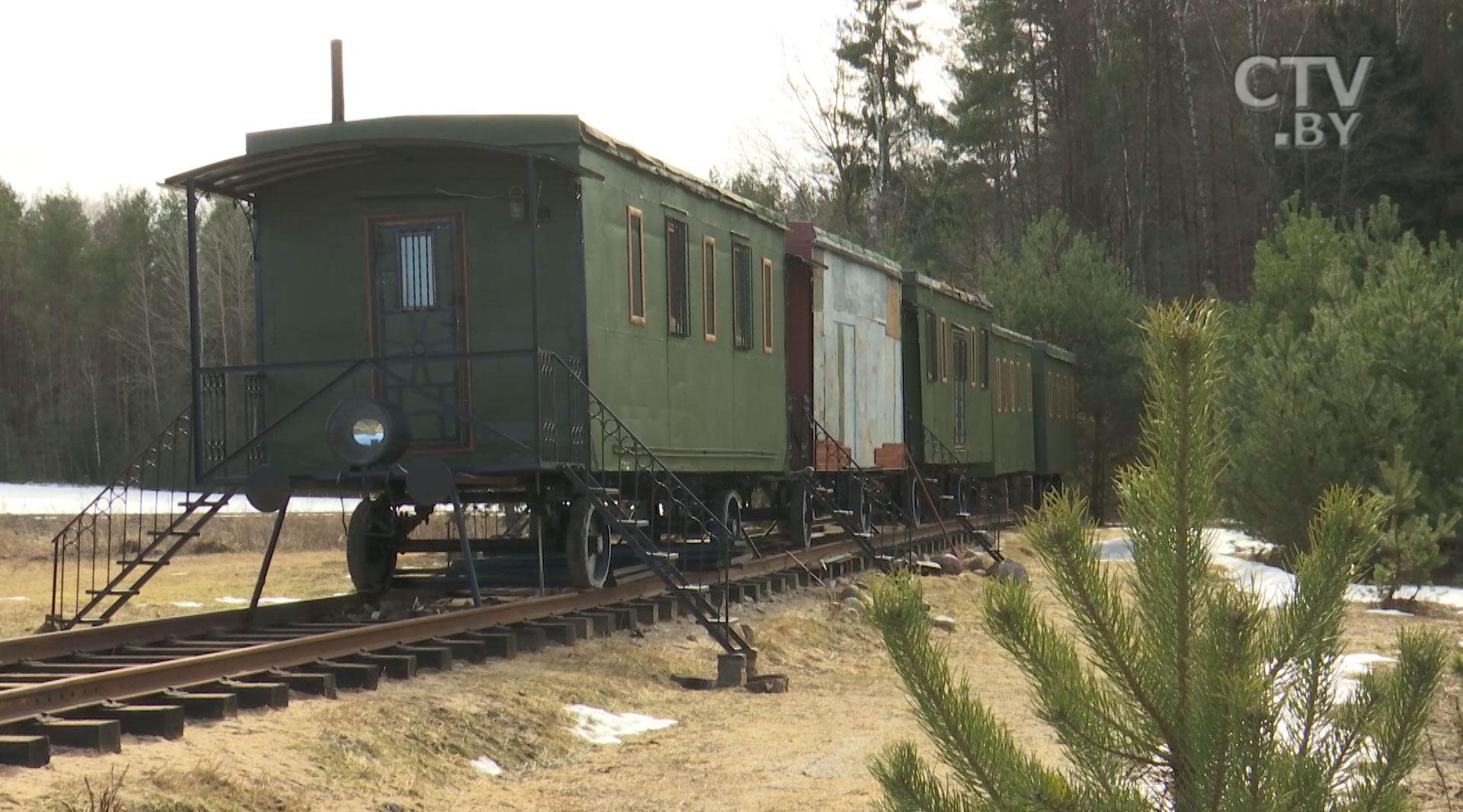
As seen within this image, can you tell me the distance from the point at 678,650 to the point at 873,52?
39.2 metres

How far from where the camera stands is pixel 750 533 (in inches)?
781

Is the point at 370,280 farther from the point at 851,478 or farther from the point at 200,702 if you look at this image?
the point at 851,478

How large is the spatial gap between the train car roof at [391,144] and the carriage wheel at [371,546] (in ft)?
8.58

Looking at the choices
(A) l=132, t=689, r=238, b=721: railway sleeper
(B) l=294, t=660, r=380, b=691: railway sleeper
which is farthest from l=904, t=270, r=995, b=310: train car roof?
(A) l=132, t=689, r=238, b=721: railway sleeper

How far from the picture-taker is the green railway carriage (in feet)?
109

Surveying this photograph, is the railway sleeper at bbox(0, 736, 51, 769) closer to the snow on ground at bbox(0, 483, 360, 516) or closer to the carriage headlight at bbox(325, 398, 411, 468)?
the carriage headlight at bbox(325, 398, 411, 468)

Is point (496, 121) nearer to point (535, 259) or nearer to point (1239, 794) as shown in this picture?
point (535, 259)

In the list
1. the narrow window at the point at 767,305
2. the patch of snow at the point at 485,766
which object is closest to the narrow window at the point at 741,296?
the narrow window at the point at 767,305

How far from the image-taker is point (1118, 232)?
171 feet

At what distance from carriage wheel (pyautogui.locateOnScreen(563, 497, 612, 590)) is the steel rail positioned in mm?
143

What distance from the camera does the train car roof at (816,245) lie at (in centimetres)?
1758

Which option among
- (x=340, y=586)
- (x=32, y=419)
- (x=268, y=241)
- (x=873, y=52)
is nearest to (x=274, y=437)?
(x=268, y=241)

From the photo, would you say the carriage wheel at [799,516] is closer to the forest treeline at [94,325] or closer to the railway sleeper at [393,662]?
the railway sleeper at [393,662]

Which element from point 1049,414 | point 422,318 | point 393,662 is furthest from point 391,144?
point 1049,414
